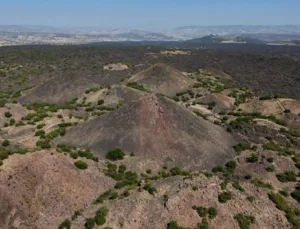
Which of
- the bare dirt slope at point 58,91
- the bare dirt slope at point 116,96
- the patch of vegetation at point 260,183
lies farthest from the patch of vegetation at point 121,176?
the bare dirt slope at point 58,91

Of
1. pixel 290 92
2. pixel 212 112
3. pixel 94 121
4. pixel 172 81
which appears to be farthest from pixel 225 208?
pixel 290 92

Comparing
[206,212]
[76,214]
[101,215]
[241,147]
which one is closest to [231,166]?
[241,147]

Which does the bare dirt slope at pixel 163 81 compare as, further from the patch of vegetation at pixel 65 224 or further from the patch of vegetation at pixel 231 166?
the patch of vegetation at pixel 65 224

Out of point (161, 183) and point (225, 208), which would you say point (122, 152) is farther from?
point (225, 208)

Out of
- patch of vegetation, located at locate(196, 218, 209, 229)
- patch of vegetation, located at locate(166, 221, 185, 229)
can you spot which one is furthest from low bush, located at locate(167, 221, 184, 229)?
patch of vegetation, located at locate(196, 218, 209, 229)

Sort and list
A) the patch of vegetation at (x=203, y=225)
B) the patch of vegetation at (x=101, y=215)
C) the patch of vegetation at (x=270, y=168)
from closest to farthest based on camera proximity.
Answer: the patch of vegetation at (x=203, y=225)
the patch of vegetation at (x=101, y=215)
the patch of vegetation at (x=270, y=168)

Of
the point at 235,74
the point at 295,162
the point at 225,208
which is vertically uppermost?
the point at 225,208
